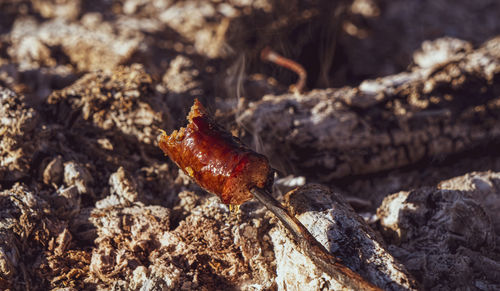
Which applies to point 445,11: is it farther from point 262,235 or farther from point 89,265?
point 89,265

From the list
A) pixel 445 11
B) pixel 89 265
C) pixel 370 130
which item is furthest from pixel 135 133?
pixel 445 11

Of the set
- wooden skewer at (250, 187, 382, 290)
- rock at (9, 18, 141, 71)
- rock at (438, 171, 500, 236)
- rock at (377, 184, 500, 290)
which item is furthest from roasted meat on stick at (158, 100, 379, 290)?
rock at (9, 18, 141, 71)

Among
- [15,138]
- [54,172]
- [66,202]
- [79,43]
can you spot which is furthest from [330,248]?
[79,43]

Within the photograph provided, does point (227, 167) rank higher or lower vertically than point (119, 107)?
lower

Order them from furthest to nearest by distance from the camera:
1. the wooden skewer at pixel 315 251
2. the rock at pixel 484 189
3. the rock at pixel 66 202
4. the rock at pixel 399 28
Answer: the rock at pixel 399 28 → the rock at pixel 484 189 → the rock at pixel 66 202 → the wooden skewer at pixel 315 251

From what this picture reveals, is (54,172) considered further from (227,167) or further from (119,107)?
(227,167)

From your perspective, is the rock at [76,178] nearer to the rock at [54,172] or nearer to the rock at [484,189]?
the rock at [54,172]

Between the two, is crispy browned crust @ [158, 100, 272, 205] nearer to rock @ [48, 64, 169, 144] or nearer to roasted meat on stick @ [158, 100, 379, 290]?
roasted meat on stick @ [158, 100, 379, 290]

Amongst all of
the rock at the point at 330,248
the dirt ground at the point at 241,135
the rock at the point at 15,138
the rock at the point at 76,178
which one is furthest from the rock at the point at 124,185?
the rock at the point at 330,248
